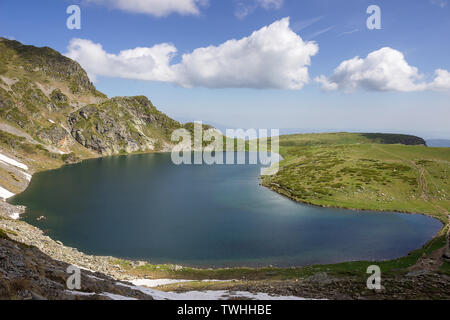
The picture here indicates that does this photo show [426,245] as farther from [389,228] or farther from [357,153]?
[357,153]

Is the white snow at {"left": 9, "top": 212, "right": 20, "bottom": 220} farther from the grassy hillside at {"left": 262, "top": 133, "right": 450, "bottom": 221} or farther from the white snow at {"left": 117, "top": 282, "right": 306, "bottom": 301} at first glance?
the grassy hillside at {"left": 262, "top": 133, "right": 450, "bottom": 221}

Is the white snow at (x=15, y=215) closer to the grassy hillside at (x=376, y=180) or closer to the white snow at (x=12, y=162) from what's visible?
the white snow at (x=12, y=162)

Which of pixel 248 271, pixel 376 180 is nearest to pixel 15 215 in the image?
pixel 248 271

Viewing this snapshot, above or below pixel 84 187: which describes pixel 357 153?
above

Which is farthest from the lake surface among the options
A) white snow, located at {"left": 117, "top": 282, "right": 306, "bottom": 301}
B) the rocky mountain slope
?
white snow, located at {"left": 117, "top": 282, "right": 306, "bottom": 301}

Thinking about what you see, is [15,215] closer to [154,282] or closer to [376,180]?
[154,282]

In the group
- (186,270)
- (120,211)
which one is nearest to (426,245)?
(186,270)

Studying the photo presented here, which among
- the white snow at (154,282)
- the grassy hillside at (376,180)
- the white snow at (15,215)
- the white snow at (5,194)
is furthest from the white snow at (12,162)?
the grassy hillside at (376,180)

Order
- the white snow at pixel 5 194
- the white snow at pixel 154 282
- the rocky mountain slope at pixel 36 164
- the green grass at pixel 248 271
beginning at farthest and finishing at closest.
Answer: the white snow at pixel 5 194
the green grass at pixel 248 271
the white snow at pixel 154 282
the rocky mountain slope at pixel 36 164
